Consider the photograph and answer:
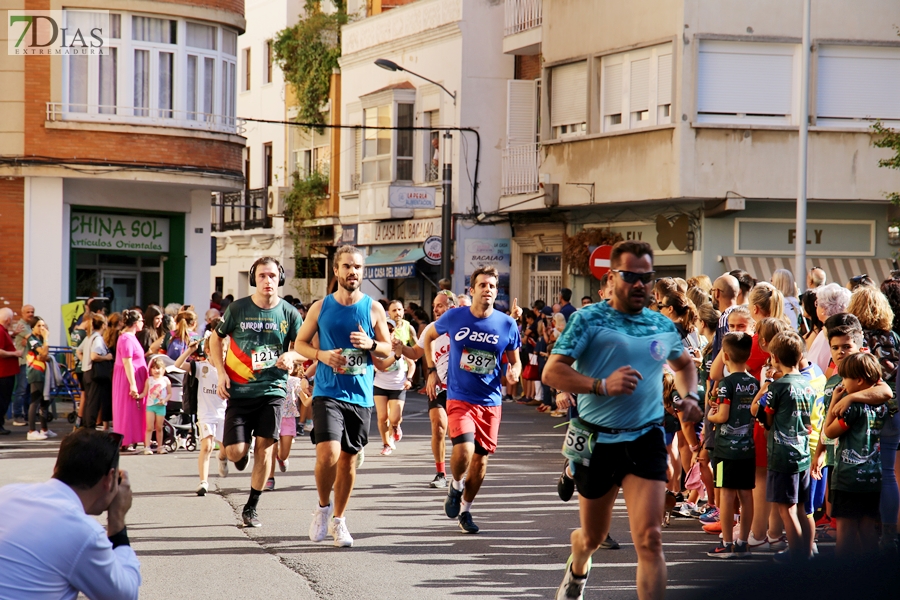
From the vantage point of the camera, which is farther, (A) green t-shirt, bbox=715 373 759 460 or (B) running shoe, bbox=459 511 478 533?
(B) running shoe, bbox=459 511 478 533

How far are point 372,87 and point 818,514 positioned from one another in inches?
1129

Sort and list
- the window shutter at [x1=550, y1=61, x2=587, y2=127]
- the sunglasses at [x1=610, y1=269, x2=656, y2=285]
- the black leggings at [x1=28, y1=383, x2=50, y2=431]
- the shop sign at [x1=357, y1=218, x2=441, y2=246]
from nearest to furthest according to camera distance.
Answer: the sunglasses at [x1=610, y1=269, x2=656, y2=285] < the black leggings at [x1=28, y1=383, x2=50, y2=431] < the window shutter at [x1=550, y1=61, x2=587, y2=127] < the shop sign at [x1=357, y1=218, x2=441, y2=246]

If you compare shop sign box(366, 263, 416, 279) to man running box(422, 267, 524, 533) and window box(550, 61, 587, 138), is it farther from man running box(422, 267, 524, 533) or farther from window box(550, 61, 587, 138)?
man running box(422, 267, 524, 533)

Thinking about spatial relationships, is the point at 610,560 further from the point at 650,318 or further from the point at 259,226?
the point at 259,226

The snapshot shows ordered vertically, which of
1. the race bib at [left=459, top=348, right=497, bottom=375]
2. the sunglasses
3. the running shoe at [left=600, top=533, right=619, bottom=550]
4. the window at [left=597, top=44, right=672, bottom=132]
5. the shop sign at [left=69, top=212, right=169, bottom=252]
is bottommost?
the running shoe at [left=600, top=533, right=619, bottom=550]

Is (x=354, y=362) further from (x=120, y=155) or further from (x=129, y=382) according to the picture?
(x=120, y=155)

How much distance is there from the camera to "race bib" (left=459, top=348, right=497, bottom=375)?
10.0 metres

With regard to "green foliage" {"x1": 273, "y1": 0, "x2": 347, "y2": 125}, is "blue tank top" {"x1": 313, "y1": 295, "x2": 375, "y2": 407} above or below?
below

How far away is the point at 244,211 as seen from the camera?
44344 mm

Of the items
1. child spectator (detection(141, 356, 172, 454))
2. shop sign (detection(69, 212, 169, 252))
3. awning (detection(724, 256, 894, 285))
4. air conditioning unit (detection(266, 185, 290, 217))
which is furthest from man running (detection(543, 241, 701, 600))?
air conditioning unit (detection(266, 185, 290, 217))

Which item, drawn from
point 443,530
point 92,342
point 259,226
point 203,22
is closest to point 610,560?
point 443,530

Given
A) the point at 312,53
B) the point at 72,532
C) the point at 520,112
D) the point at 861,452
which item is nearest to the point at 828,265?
the point at 520,112

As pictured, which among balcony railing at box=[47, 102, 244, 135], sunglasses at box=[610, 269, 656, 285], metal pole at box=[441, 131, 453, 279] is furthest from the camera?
metal pole at box=[441, 131, 453, 279]

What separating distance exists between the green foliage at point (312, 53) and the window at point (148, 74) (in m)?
12.5
